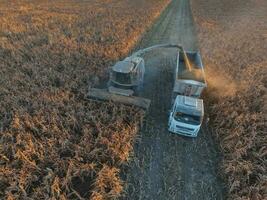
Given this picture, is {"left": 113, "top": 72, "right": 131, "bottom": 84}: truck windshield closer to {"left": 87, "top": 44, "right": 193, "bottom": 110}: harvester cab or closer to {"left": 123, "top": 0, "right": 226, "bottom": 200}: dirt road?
{"left": 87, "top": 44, "right": 193, "bottom": 110}: harvester cab

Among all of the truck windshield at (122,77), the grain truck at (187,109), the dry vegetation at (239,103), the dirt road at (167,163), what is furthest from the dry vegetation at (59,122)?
the dry vegetation at (239,103)

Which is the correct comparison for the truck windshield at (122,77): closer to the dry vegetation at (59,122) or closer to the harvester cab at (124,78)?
the harvester cab at (124,78)

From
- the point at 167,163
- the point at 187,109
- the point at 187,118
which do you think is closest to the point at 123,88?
the point at 187,109

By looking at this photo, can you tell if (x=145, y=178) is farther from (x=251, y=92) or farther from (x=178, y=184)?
(x=251, y=92)

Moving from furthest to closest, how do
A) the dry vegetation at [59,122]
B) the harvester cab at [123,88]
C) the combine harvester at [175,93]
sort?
the harvester cab at [123,88] → the combine harvester at [175,93] → the dry vegetation at [59,122]

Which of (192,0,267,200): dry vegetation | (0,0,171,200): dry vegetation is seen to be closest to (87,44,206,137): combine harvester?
(0,0,171,200): dry vegetation

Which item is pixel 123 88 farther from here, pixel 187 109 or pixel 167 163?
pixel 167 163
